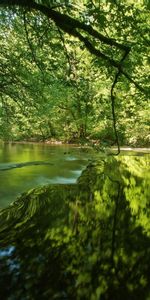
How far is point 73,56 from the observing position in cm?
1061

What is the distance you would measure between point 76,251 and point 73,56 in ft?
24.8

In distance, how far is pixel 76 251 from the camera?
383cm

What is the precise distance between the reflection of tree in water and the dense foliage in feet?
4.45

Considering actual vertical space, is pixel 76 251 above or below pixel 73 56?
below

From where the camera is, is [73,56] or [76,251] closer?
[76,251]

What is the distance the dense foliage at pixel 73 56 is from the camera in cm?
633

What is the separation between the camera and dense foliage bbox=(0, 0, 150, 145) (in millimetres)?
6328

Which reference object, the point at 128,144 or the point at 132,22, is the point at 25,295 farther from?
the point at 128,144

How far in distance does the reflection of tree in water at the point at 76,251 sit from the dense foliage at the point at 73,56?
136cm

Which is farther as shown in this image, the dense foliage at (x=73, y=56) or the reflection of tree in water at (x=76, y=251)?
the dense foliage at (x=73, y=56)

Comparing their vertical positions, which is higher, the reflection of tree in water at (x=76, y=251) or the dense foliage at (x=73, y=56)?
the dense foliage at (x=73, y=56)

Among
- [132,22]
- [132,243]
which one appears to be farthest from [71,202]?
[132,22]

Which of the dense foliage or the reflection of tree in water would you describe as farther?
the dense foliage

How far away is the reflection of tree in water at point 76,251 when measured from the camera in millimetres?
2812
